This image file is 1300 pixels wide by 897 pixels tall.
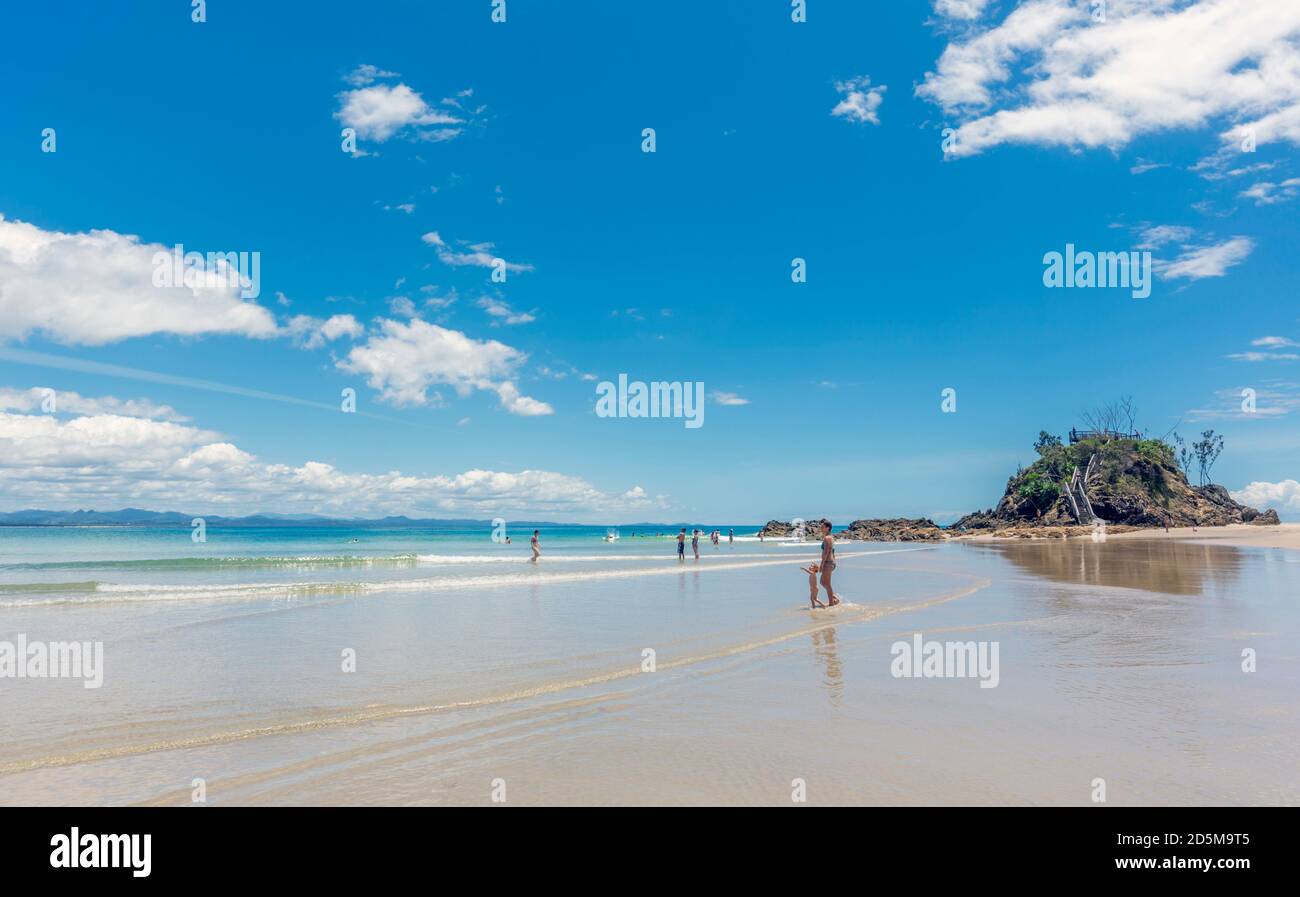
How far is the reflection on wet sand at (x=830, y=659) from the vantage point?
10.1 meters

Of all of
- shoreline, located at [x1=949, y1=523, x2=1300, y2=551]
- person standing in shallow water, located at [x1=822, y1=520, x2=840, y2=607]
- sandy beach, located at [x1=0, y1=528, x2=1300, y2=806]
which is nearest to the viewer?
sandy beach, located at [x1=0, y1=528, x2=1300, y2=806]

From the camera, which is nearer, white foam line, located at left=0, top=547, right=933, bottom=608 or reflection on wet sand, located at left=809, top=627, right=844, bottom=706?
reflection on wet sand, located at left=809, top=627, right=844, bottom=706

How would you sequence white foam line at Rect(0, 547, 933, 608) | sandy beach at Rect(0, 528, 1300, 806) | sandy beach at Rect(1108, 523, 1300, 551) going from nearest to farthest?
1. sandy beach at Rect(0, 528, 1300, 806)
2. white foam line at Rect(0, 547, 933, 608)
3. sandy beach at Rect(1108, 523, 1300, 551)

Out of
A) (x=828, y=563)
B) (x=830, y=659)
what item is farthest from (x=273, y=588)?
(x=830, y=659)

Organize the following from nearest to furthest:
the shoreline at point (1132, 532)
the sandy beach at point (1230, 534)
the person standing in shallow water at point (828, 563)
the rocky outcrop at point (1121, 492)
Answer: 1. the person standing in shallow water at point (828, 563)
2. the sandy beach at point (1230, 534)
3. the shoreline at point (1132, 532)
4. the rocky outcrop at point (1121, 492)

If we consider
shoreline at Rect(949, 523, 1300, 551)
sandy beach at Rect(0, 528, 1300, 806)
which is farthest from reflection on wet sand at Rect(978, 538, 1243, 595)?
shoreline at Rect(949, 523, 1300, 551)

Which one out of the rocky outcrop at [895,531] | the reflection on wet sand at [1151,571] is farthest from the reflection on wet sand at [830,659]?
the rocky outcrop at [895,531]

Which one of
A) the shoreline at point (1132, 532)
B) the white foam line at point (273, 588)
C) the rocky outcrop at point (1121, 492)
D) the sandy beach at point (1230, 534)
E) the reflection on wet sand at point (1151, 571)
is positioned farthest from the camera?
the rocky outcrop at point (1121, 492)

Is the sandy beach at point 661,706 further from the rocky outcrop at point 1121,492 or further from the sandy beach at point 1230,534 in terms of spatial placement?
the rocky outcrop at point 1121,492

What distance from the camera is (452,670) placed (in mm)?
11867

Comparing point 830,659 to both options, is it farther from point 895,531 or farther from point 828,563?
point 895,531

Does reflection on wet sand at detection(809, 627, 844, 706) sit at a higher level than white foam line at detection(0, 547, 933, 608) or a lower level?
higher

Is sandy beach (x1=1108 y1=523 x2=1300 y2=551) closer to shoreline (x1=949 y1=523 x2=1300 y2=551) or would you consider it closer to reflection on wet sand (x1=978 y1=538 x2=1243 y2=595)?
shoreline (x1=949 y1=523 x2=1300 y2=551)

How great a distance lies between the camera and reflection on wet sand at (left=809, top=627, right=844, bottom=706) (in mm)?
10094
